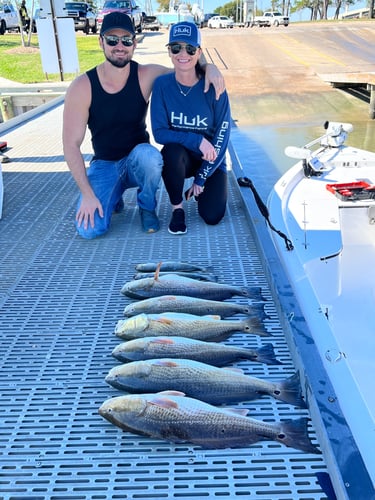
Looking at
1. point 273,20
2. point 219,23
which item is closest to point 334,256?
point 273,20

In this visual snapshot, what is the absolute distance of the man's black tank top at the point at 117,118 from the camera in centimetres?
351

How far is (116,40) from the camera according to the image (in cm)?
337

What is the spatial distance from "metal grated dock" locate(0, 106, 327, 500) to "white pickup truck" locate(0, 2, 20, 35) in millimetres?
33359

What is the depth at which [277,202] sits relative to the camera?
6348mm

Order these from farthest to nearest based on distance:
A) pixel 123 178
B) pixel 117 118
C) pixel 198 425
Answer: pixel 123 178 → pixel 117 118 → pixel 198 425

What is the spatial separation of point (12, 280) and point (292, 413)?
2.01 m

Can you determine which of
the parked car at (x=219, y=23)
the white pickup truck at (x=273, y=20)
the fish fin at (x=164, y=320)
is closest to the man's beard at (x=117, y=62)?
the fish fin at (x=164, y=320)

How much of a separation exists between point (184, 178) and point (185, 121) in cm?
43

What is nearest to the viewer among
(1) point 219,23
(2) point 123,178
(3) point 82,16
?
(2) point 123,178

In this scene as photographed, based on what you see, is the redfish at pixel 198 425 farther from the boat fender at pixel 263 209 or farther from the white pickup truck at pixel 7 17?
the white pickup truck at pixel 7 17

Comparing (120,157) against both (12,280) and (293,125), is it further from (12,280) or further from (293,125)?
(293,125)

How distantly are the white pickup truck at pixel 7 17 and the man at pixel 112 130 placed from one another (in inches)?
1315

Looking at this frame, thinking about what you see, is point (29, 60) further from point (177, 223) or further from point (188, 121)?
point (177, 223)

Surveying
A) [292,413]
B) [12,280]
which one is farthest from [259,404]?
[12,280]
